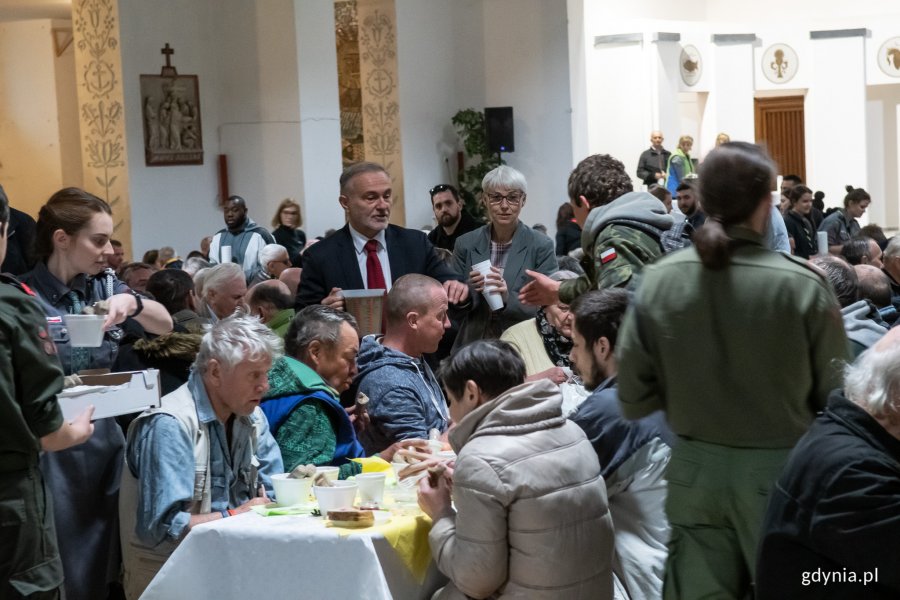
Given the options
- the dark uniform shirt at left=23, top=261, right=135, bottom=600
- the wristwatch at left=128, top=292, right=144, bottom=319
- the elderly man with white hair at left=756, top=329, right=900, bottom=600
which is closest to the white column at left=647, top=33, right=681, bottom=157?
the wristwatch at left=128, top=292, right=144, bottom=319

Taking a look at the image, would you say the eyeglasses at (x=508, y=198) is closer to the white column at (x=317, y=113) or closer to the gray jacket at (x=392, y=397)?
the gray jacket at (x=392, y=397)

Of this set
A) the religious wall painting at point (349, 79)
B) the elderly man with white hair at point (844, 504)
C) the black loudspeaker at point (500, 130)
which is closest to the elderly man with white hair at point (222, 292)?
the elderly man with white hair at point (844, 504)

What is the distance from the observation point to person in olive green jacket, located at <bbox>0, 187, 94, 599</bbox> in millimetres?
3064

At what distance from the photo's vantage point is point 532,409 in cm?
337

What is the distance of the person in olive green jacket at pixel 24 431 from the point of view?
306 cm

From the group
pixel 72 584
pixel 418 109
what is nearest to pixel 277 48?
pixel 418 109

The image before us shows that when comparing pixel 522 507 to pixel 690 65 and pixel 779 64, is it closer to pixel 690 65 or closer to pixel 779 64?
pixel 690 65

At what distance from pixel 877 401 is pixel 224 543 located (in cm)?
182

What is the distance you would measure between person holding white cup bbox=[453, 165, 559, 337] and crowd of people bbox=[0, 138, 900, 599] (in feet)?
0.48

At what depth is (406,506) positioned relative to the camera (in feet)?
A: 12.3

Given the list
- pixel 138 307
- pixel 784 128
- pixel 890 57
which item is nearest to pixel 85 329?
pixel 138 307

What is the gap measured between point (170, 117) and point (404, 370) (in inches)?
342

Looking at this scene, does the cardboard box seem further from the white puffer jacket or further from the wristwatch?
the white puffer jacket

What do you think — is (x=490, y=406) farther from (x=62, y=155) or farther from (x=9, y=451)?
(x=62, y=155)
